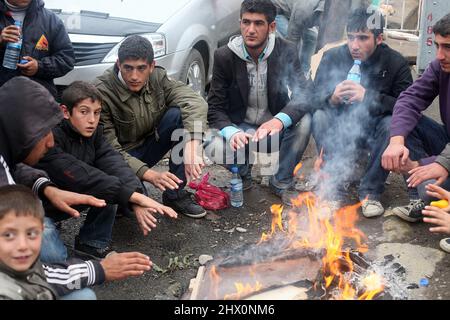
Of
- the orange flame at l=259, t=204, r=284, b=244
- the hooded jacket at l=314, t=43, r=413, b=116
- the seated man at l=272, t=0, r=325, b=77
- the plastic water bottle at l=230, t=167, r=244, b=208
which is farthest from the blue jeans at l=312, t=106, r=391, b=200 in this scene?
the seated man at l=272, t=0, r=325, b=77

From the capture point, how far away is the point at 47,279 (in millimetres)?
3105

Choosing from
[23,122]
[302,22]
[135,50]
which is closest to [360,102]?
[135,50]

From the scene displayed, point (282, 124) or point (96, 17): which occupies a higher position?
point (96, 17)

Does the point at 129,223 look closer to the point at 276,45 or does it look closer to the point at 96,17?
the point at 276,45

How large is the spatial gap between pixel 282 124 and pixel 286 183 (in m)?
0.65

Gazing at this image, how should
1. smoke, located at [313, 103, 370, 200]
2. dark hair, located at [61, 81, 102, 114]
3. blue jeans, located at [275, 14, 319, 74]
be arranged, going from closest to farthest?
dark hair, located at [61, 81, 102, 114]
smoke, located at [313, 103, 370, 200]
blue jeans, located at [275, 14, 319, 74]

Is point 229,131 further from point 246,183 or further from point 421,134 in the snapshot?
point 421,134

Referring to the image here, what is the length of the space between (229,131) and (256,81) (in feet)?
2.16

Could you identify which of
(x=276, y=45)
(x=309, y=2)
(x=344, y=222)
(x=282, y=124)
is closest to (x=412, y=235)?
(x=344, y=222)

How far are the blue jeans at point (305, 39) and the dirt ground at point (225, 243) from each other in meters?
3.22

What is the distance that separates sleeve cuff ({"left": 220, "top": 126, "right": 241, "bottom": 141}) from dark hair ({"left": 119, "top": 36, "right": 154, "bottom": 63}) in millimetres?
992

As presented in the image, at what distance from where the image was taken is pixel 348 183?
565 centimetres

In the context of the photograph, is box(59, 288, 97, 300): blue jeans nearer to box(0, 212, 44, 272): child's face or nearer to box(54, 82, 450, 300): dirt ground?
box(0, 212, 44, 272): child's face

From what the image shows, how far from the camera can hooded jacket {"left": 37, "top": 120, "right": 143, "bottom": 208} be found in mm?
4129
